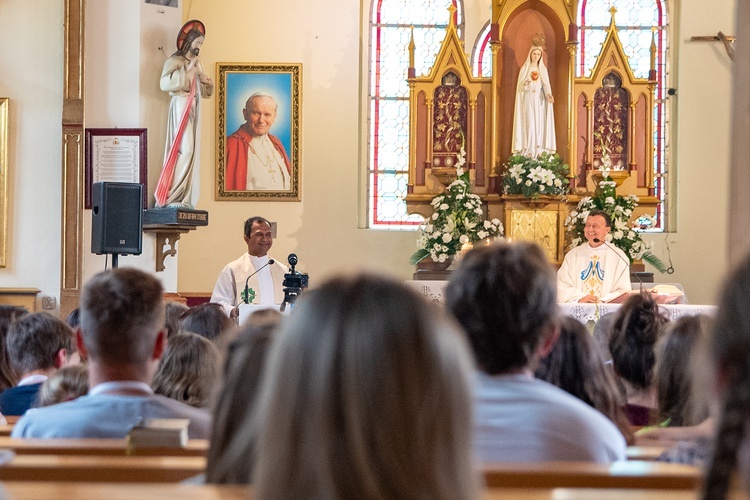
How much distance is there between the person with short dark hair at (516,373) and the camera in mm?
2473

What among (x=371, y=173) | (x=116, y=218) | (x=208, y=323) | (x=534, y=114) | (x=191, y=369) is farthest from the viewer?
(x=371, y=173)

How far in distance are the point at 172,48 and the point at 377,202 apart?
355cm

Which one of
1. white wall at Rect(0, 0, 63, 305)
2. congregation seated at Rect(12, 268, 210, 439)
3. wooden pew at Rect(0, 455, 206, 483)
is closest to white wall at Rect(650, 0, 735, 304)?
white wall at Rect(0, 0, 63, 305)

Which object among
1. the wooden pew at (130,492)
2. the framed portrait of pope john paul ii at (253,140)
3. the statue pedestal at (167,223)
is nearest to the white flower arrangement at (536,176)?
the framed portrait of pope john paul ii at (253,140)

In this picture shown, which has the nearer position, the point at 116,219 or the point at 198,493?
the point at 198,493

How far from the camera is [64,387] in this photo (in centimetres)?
367

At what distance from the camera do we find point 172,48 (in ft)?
36.9

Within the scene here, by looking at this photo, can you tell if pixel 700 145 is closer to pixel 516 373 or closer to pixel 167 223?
pixel 167 223

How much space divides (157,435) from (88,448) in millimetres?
154

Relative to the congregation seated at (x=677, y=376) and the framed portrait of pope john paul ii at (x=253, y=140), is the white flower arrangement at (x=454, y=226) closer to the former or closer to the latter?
the framed portrait of pope john paul ii at (x=253, y=140)

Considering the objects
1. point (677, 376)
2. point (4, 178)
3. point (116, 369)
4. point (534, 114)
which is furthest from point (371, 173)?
point (116, 369)

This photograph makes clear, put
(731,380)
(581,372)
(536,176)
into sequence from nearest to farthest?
(731,380) → (581,372) → (536,176)

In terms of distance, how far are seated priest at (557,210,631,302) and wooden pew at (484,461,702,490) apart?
8406mm

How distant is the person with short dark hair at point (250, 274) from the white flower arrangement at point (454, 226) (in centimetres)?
251
